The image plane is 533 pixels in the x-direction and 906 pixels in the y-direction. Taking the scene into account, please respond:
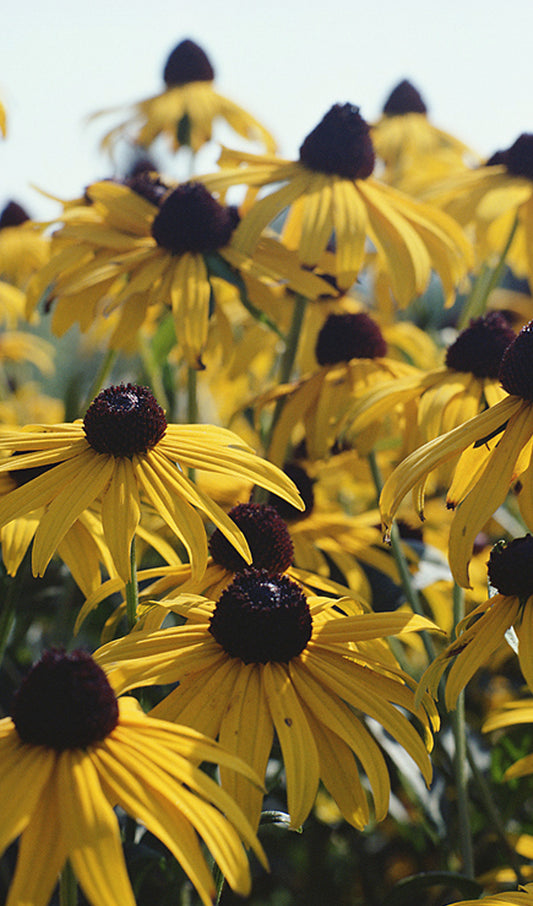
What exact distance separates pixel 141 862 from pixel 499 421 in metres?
0.59

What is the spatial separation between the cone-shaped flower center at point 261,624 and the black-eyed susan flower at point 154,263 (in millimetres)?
499

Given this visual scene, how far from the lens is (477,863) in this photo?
150cm

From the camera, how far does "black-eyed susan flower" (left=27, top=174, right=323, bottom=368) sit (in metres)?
1.33

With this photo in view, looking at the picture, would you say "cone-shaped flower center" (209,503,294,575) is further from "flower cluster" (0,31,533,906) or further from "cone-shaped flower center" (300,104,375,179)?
"cone-shaped flower center" (300,104,375,179)

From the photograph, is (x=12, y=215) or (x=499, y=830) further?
(x=12, y=215)

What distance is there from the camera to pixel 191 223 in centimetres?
144

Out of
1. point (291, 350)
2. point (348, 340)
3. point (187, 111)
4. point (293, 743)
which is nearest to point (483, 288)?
point (348, 340)

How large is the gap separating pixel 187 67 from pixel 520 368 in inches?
66.5

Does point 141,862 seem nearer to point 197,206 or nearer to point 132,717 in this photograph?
point 132,717

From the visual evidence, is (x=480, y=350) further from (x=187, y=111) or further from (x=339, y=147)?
(x=187, y=111)

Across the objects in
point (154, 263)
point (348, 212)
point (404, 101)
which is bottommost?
point (154, 263)

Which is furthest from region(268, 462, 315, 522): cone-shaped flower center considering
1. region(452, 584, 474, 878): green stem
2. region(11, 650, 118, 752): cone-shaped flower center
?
region(11, 650, 118, 752): cone-shaped flower center

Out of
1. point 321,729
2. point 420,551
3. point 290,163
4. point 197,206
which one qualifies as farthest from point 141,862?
point 290,163

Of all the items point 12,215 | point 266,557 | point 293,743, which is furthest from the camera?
point 12,215
